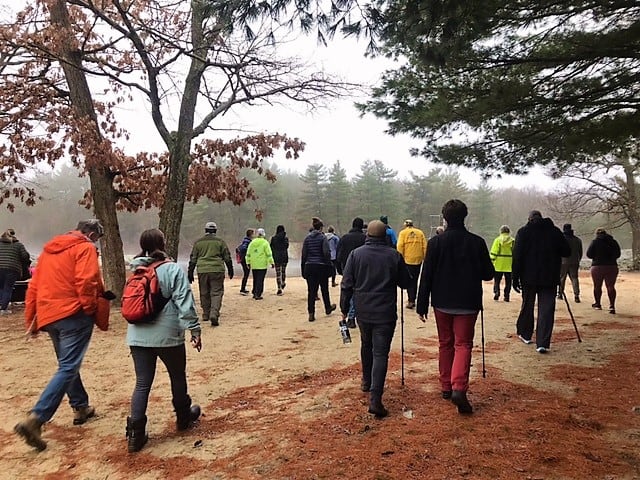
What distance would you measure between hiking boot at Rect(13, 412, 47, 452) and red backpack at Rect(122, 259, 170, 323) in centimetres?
107

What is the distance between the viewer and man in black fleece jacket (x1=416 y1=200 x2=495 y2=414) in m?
4.18

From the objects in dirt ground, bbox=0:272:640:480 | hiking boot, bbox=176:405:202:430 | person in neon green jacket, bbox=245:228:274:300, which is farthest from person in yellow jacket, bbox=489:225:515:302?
hiking boot, bbox=176:405:202:430

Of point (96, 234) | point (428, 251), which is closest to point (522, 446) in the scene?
point (428, 251)

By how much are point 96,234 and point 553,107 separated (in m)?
5.65

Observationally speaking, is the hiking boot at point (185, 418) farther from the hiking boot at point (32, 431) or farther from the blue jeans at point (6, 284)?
the blue jeans at point (6, 284)

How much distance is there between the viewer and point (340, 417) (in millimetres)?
4078

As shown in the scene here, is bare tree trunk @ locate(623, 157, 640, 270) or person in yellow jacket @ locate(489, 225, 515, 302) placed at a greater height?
bare tree trunk @ locate(623, 157, 640, 270)

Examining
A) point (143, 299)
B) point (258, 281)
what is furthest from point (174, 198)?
point (143, 299)

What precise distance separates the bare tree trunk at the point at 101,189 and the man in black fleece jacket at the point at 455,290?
7532 mm

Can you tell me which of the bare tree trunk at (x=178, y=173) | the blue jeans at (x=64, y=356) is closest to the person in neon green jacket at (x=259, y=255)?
the bare tree trunk at (x=178, y=173)

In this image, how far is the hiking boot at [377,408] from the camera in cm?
404

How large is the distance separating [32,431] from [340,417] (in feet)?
7.97

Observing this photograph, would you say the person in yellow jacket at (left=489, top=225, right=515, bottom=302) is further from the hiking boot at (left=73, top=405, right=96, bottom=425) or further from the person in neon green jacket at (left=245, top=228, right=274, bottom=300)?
the hiking boot at (left=73, top=405, right=96, bottom=425)

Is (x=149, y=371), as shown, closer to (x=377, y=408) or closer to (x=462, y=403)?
(x=377, y=408)
